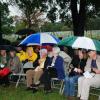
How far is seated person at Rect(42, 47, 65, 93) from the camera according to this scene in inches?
443

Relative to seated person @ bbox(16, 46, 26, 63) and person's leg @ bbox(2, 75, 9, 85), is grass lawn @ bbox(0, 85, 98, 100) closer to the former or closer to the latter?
person's leg @ bbox(2, 75, 9, 85)

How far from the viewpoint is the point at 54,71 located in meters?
11.4

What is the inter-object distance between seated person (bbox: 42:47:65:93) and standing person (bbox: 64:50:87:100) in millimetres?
334

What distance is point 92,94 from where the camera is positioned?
10703 mm

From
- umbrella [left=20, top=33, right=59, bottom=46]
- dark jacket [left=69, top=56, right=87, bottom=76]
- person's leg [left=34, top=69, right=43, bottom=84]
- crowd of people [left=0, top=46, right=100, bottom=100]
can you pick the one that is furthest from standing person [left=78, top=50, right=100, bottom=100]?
umbrella [left=20, top=33, right=59, bottom=46]

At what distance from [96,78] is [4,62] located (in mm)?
3749

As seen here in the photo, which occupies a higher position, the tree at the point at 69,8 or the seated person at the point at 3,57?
the tree at the point at 69,8

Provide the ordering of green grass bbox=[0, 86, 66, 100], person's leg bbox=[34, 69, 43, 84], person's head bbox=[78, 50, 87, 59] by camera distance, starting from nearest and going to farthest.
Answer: person's head bbox=[78, 50, 87, 59] → green grass bbox=[0, 86, 66, 100] → person's leg bbox=[34, 69, 43, 84]

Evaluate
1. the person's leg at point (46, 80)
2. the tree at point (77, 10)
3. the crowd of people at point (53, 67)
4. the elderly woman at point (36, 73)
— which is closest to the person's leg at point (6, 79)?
the crowd of people at point (53, 67)

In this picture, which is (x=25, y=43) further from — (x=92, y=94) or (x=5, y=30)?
(x=5, y=30)

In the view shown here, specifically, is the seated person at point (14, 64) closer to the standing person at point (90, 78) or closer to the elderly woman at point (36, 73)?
the elderly woman at point (36, 73)

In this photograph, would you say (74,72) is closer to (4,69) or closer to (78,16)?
(4,69)

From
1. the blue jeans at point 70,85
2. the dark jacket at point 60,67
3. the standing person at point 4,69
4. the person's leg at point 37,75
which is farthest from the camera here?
the standing person at point 4,69

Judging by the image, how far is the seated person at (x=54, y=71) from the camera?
11.2 m
